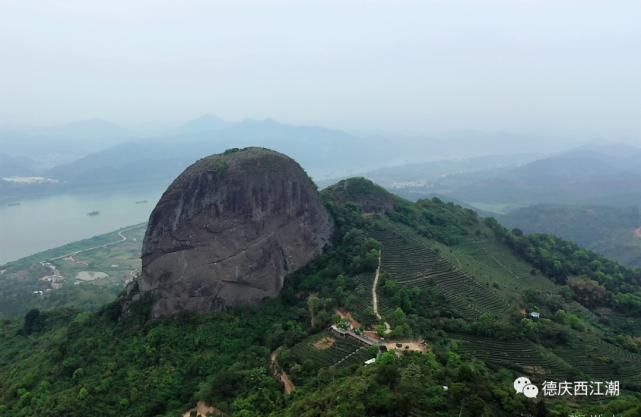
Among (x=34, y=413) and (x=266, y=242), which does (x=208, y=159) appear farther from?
(x=34, y=413)

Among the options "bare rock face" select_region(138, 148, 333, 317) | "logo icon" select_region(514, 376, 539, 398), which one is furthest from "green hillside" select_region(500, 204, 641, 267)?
"logo icon" select_region(514, 376, 539, 398)

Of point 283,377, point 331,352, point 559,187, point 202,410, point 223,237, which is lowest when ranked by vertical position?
point 559,187

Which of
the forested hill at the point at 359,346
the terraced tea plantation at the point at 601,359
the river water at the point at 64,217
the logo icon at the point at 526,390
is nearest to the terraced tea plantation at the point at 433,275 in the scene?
the forested hill at the point at 359,346

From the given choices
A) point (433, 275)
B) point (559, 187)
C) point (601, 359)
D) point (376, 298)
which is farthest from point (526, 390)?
point (559, 187)

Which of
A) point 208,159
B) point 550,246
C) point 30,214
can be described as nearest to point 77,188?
Result: point 30,214

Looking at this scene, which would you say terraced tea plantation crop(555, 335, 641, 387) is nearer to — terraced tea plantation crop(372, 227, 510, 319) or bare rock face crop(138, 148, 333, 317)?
terraced tea plantation crop(372, 227, 510, 319)

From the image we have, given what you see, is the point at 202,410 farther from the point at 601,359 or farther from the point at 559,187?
the point at 559,187
